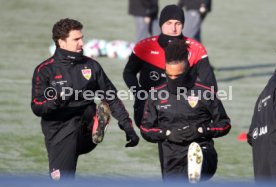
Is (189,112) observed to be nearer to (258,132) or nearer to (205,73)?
(205,73)

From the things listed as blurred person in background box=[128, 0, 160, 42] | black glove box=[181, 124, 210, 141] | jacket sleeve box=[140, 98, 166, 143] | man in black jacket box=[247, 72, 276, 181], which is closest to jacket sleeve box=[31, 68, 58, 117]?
jacket sleeve box=[140, 98, 166, 143]

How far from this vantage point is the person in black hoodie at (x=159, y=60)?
9820 mm

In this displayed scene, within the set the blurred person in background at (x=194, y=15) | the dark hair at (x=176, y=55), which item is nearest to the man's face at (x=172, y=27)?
the dark hair at (x=176, y=55)

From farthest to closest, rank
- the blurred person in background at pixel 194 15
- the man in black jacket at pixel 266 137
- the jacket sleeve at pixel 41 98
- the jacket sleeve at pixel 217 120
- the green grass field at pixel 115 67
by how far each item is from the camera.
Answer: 1. the blurred person in background at pixel 194 15
2. the green grass field at pixel 115 67
3. the jacket sleeve at pixel 41 98
4. the jacket sleeve at pixel 217 120
5. the man in black jacket at pixel 266 137

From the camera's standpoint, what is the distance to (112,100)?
30.5 ft

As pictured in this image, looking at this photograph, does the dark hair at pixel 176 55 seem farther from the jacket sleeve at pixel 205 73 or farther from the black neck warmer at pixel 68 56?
the jacket sleeve at pixel 205 73

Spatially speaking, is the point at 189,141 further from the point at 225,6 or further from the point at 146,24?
the point at 225,6

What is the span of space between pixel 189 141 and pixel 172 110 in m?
0.35

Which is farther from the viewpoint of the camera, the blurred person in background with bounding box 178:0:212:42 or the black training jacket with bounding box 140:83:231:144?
the blurred person in background with bounding box 178:0:212:42

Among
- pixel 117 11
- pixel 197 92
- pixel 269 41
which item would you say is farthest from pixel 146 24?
pixel 197 92

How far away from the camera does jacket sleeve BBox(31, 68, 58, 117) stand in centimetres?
874

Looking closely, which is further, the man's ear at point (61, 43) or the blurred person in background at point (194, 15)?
the blurred person in background at point (194, 15)

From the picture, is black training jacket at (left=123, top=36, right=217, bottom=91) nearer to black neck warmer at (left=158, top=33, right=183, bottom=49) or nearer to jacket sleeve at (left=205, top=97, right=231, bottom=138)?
black neck warmer at (left=158, top=33, right=183, bottom=49)

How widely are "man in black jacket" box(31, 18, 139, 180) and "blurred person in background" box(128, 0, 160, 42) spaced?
10.8 meters
